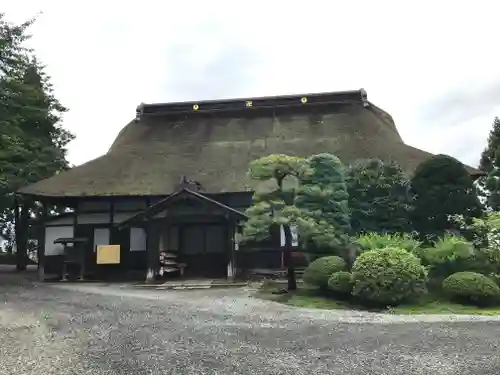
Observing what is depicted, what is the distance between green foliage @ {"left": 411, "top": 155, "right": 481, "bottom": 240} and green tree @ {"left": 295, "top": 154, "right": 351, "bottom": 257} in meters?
2.12

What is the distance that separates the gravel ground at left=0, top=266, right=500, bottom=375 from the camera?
6426 mm

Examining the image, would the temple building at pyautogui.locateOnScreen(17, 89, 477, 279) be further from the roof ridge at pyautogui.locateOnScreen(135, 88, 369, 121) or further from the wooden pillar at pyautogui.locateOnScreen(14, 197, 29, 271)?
the wooden pillar at pyautogui.locateOnScreen(14, 197, 29, 271)

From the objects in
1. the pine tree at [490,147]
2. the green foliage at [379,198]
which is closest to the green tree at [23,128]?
the green foliage at [379,198]

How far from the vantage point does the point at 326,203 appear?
14.9 m

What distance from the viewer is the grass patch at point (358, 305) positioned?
11.0 metres

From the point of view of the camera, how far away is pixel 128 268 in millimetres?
19422

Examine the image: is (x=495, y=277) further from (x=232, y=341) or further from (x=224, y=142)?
(x=224, y=142)

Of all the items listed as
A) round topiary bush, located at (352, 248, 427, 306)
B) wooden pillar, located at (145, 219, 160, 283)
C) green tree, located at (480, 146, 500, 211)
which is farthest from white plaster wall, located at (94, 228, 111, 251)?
green tree, located at (480, 146, 500, 211)

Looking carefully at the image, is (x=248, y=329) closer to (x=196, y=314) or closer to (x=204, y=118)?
(x=196, y=314)

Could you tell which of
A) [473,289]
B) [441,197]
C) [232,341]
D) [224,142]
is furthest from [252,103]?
[232,341]

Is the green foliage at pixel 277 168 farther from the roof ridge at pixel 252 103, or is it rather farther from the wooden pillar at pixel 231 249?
the roof ridge at pixel 252 103

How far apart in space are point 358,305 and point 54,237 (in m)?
13.2

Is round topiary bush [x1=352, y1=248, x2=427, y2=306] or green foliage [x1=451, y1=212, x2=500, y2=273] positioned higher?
green foliage [x1=451, y1=212, x2=500, y2=273]

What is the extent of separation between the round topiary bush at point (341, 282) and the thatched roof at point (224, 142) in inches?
254
